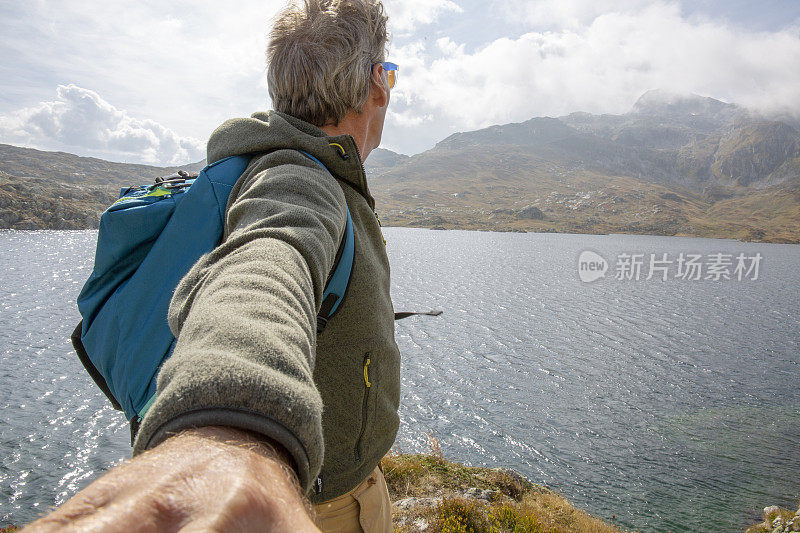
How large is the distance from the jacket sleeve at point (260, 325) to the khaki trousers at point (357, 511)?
→ 5.71 feet

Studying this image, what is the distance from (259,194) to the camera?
1.53 meters

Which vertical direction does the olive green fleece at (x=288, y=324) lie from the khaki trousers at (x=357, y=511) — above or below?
above

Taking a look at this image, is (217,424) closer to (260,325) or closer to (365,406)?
(260,325)

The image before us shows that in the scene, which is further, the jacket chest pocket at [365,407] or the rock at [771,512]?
the rock at [771,512]

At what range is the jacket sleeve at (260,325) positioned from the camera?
794 mm

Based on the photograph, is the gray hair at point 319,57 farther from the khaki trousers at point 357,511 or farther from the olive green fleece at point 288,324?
the khaki trousers at point 357,511

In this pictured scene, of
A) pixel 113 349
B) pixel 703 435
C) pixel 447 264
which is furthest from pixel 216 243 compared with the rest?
pixel 447 264

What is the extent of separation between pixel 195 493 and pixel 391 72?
300 centimetres

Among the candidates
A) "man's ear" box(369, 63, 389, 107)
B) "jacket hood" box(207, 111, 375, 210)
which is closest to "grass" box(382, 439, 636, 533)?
Answer: "man's ear" box(369, 63, 389, 107)

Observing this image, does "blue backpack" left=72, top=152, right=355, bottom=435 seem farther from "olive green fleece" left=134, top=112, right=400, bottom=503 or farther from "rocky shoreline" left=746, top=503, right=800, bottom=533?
"rocky shoreline" left=746, top=503, right=800, bottom=533

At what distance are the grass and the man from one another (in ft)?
26.2

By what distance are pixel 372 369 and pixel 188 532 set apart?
1.83 meters

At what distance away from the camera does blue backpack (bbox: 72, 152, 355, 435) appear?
5.69 feet

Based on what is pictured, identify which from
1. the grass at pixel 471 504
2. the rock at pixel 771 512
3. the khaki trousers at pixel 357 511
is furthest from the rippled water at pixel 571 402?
the khaki trousers at pixel 357 511
